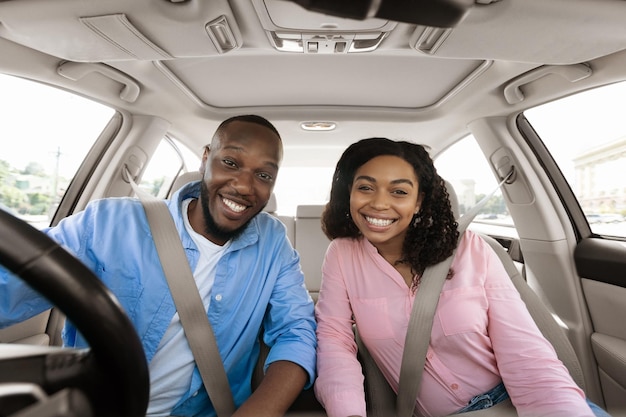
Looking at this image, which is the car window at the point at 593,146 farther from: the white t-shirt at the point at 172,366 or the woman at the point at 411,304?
the white t-shirt at the point at 172,366

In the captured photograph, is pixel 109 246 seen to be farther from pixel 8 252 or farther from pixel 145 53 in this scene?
pixel 8 252

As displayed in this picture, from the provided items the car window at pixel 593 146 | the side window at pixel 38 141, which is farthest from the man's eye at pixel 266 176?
the car window at pixel 593 146

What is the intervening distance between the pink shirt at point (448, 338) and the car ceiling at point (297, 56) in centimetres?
80

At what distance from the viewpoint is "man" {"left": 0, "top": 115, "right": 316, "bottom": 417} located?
1.29 metres

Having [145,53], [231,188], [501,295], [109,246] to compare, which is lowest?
[501,295]

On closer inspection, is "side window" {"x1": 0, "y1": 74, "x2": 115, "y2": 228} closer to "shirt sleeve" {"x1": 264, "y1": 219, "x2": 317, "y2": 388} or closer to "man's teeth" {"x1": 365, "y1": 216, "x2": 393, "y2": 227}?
"shirt sleeve" {"x1": 264, "y1": 219, "x2": 317, "y2": 388}

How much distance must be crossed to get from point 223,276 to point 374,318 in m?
0.57

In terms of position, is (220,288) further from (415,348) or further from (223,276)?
(415,348)

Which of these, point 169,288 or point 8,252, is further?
point 169,288

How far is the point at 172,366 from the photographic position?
1.32 metres

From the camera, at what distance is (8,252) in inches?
18.5

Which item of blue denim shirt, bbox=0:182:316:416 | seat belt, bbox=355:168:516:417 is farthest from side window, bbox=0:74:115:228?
seat belt, bbox=355:168:516:417

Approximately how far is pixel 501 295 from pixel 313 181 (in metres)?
2.46

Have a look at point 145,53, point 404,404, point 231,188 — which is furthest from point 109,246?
point 404,404
